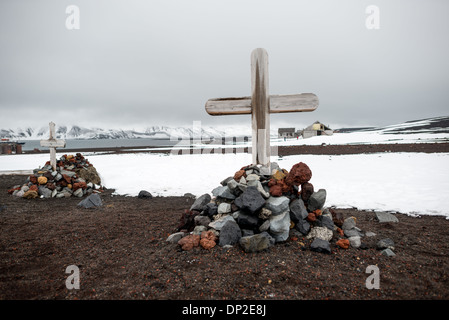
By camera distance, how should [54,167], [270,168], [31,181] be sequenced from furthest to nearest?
[54,167]
[31,181]
[270,168]

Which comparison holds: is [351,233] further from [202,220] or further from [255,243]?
[202,220]

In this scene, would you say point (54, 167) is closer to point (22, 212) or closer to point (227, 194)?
point (22, 212)

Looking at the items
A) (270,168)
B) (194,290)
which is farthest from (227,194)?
(194,290)

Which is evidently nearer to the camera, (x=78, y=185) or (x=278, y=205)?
(x=278, y=205)

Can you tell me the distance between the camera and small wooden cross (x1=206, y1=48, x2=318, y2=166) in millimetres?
5145

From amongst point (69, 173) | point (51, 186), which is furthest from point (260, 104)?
point (69, 173)

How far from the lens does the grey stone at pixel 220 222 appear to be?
4770 millimetres

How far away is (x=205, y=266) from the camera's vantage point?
150 inches

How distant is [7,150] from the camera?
135ft

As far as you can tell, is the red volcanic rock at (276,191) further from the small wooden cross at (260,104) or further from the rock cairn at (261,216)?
the small wooden cross at (260,104)

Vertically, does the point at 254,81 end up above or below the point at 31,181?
above

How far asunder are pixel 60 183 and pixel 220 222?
34.8 ft

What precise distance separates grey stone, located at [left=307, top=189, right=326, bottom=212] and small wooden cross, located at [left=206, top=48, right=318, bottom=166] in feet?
4.35

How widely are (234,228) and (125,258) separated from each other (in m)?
2.28
